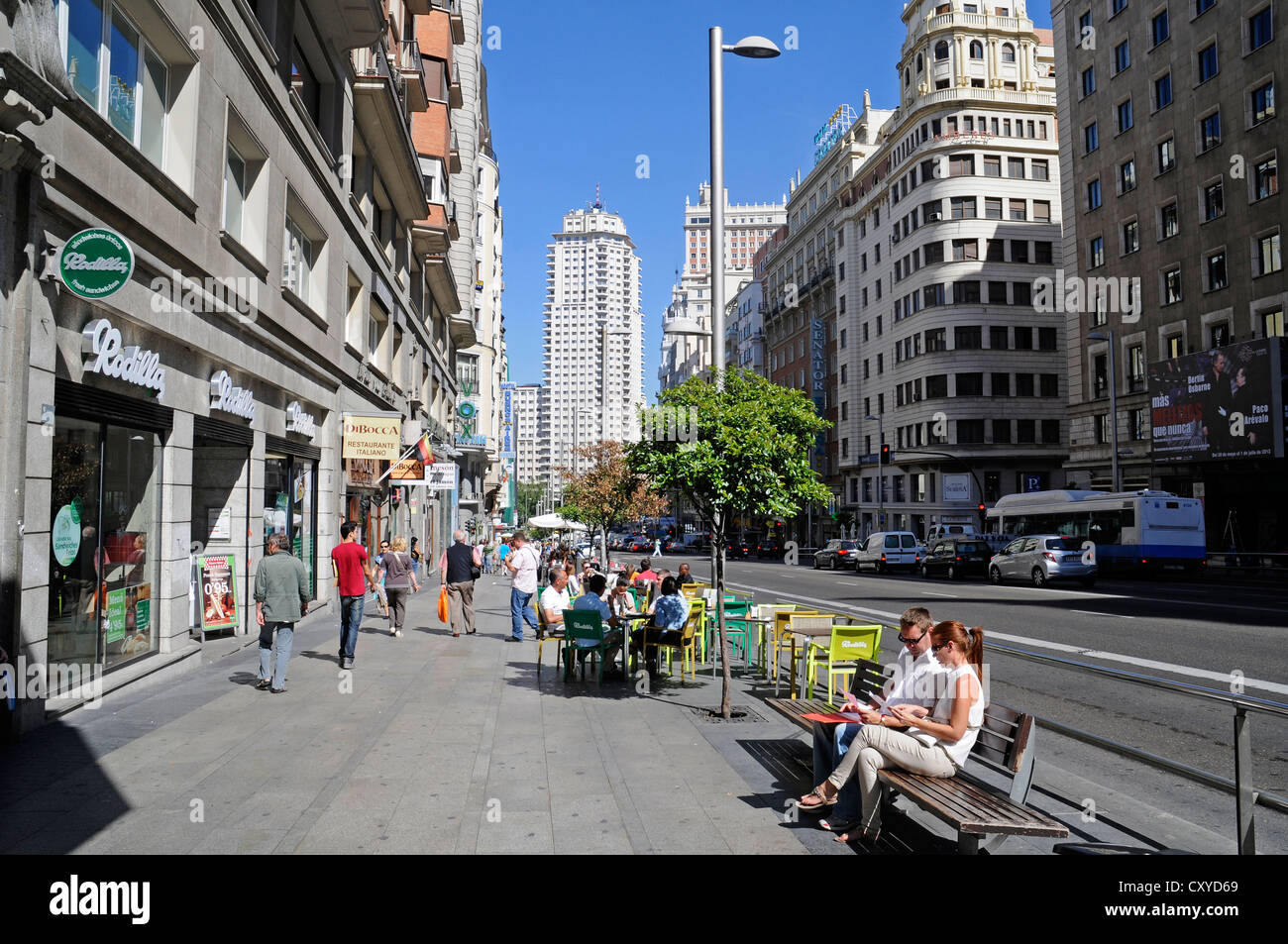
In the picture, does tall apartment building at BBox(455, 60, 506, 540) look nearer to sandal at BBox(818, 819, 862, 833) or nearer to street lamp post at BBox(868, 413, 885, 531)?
street lamp post at BBox(868, 413, 885, 531)

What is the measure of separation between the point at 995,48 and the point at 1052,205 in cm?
1128

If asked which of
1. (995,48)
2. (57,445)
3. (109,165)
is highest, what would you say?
(995,48)

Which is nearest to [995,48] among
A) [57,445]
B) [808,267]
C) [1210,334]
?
[808,267]

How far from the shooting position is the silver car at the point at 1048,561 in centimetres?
2828

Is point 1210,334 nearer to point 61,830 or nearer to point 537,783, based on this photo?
point 537,783

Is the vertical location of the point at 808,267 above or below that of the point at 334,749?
above

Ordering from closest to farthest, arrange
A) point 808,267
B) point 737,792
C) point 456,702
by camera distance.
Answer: point 737,792, point 456,702, point 808,267

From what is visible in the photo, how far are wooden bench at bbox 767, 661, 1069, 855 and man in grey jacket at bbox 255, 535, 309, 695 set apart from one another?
6740 millimetres

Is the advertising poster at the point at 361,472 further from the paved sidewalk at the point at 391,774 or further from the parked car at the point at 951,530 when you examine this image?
the parked car at the point at 951,530

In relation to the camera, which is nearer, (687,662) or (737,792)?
(737,792)

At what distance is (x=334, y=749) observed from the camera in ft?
23.1

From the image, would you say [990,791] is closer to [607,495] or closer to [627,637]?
[627,637]

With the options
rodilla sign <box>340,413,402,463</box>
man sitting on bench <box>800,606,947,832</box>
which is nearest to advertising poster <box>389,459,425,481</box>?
rodilla sign <box>340,413,402,463</box>

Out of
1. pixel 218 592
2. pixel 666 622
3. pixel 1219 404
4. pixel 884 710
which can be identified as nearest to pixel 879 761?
pixel 884 710
